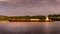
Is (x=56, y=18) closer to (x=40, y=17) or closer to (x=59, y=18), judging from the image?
(x=59, y=18)

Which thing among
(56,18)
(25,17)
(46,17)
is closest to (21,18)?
(25,17)

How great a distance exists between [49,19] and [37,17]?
1414cm

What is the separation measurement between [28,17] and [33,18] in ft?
20.1

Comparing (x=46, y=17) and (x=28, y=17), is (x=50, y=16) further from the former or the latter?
(x=28, y=17)

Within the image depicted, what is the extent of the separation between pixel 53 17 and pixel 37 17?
18.5m

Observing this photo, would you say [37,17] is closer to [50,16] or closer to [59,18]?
[50,16]

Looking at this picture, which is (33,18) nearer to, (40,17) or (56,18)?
(40,17)

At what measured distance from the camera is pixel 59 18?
16012 cm

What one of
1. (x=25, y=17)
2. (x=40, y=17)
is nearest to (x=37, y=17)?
(x=40, y=17)

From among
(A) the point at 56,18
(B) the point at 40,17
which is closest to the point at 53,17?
(A) the point at 56,18

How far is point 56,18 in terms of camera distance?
6220 inches

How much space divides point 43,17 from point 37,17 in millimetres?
7803

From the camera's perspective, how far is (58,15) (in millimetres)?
163375

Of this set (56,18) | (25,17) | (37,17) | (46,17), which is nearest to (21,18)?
(25,17)
